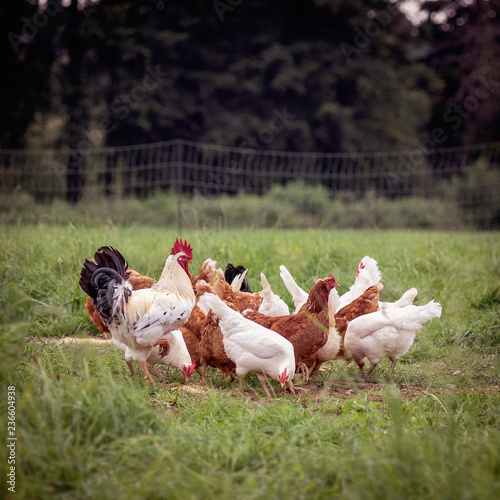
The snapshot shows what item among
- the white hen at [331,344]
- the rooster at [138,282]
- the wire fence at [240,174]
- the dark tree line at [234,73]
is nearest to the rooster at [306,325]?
the white hen at [331,344]

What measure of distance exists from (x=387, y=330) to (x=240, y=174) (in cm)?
1279

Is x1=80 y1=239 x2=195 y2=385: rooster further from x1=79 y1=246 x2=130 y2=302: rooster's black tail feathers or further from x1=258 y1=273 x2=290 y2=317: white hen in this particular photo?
x1=258 y1=273 x2=290 y2=317: white hen

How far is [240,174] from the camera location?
16281 mm

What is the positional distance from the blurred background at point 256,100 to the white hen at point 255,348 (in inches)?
377

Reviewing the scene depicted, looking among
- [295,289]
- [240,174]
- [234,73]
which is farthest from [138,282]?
[234,73]

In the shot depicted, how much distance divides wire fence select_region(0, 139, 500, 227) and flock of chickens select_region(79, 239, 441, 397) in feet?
22.6

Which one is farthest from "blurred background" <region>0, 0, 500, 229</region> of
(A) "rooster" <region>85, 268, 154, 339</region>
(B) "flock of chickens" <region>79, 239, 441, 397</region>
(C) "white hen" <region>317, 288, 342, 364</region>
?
(C) "white hen" <region>317, 288, 342, 364</region>

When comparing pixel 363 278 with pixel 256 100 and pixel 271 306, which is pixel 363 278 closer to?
pixel 271 306

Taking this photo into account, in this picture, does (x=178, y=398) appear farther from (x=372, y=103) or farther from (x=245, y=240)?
(x=372, y=103)

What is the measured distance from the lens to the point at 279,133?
18.2 metres

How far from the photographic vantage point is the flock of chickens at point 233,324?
3586 mm

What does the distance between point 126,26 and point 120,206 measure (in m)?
8.53

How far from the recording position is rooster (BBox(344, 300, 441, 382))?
3.96m

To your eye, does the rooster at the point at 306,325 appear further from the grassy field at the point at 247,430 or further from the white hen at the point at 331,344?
the grassy field at the point at 247,430
